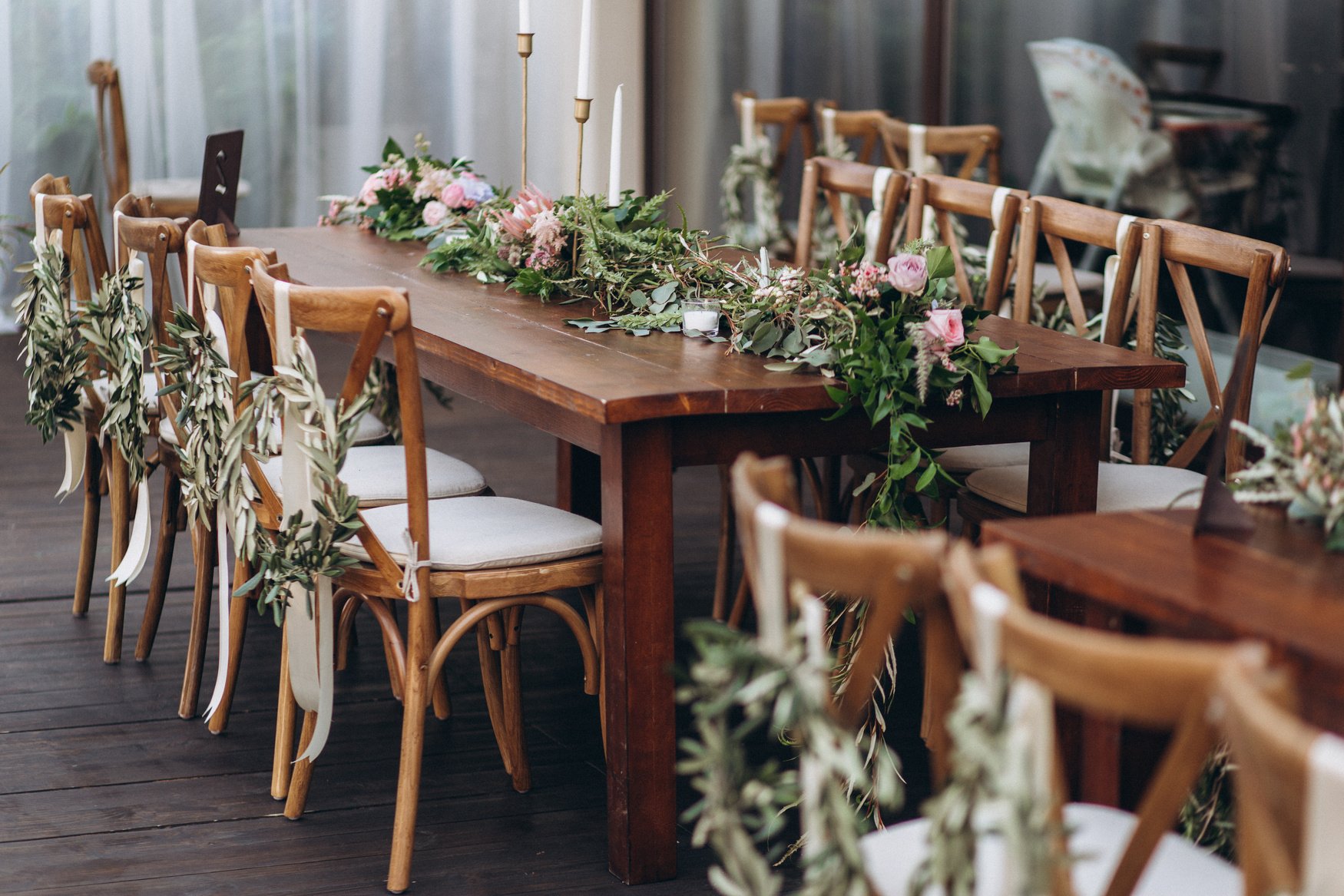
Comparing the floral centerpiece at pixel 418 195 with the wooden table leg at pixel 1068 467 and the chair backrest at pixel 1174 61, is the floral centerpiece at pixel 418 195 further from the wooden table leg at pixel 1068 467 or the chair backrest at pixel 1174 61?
the chair backrest at pixel 1174 61

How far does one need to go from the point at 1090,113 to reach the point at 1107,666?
395 centimetres

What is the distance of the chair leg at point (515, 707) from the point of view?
100 inches

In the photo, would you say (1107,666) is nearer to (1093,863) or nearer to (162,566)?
(1093,863)

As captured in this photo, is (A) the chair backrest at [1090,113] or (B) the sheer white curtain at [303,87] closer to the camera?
(A) the chair backrest at [1090,113]

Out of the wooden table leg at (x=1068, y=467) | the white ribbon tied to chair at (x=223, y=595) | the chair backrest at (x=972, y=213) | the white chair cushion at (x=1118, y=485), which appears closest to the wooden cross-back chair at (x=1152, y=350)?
the white chair cushion at (x=1118, y=485)

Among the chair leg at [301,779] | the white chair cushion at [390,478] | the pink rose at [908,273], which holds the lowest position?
the chair leg at [301,779]

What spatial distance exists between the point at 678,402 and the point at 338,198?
2072mm

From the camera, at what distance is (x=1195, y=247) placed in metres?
2.67

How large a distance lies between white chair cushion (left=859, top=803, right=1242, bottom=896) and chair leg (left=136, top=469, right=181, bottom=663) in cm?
195

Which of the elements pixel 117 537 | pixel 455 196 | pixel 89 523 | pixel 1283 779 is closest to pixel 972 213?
pixel 455 196

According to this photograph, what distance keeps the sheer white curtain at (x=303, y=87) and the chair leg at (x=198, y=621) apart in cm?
428

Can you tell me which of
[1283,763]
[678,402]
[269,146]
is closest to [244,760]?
[678,402]

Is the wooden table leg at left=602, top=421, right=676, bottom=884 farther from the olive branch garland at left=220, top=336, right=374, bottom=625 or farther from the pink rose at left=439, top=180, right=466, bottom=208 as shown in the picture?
the pink rose at left=439, top=180, right=466, bottom=208

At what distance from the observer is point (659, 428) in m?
Result: 2.11
